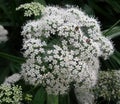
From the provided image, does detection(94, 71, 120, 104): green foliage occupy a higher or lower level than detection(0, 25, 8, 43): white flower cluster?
lower

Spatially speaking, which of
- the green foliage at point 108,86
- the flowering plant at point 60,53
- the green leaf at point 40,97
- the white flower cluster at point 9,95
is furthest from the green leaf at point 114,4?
the white flower cluster at point 9,95

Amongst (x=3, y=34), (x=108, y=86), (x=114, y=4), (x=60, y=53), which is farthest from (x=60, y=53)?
(x=114, y=4)

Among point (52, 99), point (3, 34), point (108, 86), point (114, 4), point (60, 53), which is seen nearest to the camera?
point (60, 53)

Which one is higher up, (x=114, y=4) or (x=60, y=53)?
(x=114, y=4)

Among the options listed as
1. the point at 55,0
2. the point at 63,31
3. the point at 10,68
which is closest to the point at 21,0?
the point at 55,0

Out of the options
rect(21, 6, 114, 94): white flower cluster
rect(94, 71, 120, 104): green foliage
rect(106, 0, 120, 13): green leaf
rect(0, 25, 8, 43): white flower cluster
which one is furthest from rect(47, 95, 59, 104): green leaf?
rect(106, 0, 120, 13): green leaf

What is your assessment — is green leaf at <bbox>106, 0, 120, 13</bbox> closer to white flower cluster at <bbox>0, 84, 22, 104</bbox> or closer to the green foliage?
the green foliage

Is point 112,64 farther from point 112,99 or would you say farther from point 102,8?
point 102,8

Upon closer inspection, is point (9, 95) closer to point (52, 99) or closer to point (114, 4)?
point (52, 99)

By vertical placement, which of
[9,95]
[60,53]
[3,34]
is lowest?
[9,95]
